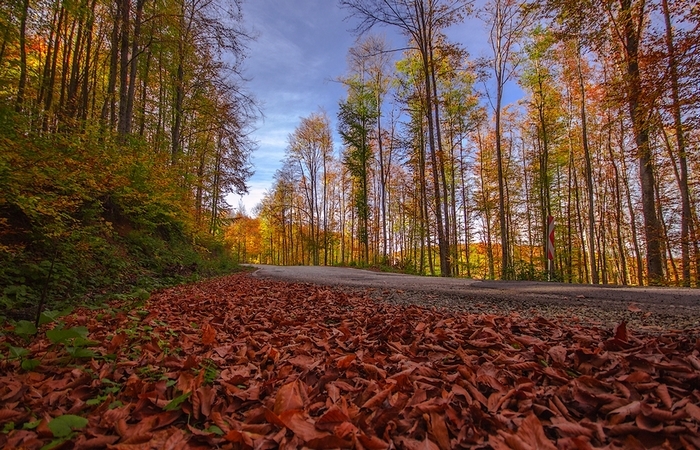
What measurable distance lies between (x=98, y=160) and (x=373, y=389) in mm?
5861

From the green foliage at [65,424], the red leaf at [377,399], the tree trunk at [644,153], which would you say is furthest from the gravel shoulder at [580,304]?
the tree trunk at [644,153]

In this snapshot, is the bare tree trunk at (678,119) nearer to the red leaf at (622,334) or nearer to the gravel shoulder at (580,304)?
the gravel shoulder at (580,304)

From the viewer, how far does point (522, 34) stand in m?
12.5

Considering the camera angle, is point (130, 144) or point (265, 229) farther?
point (265, 229)

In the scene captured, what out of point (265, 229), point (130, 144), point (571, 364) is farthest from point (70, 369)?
point (265, 229)

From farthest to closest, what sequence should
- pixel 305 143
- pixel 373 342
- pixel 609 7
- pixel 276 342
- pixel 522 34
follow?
pixel 305 143 → pixel 522 34 → pixel 609 7 → pixel 276 342 → pixel 373 342

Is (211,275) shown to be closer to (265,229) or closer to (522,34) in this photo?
(522,34)

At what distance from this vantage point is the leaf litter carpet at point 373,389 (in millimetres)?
1295

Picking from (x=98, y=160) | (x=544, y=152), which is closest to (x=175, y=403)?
(x=98, y=160)

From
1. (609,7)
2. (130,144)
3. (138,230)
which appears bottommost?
(138,230)

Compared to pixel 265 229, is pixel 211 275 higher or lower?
lower

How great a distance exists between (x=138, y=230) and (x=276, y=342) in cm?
683

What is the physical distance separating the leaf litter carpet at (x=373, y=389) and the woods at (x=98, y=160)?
1559 mm

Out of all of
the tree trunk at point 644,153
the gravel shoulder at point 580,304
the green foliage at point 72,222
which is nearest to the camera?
the gravel shoulder at point 580,304
